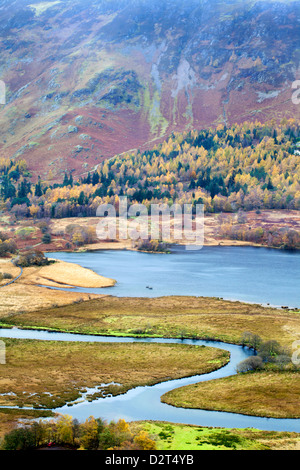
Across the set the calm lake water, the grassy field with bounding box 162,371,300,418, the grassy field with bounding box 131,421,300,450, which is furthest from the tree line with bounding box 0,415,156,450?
the calm lake water

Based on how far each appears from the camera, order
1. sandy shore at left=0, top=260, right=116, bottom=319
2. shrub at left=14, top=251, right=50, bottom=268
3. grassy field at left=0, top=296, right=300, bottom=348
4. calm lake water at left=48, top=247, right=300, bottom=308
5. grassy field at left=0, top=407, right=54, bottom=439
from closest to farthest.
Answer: grassy field at left=0, top=407, right=54, bottom=439
grassy field at left=0, top=296, right=300, bottom=348
sandy shore at left=0, top=260, right=116, bottom=319
calm lake water at left=48, top=247, right=300, bottom=308
shrub at left=14, top=251, right=50, bottom=268

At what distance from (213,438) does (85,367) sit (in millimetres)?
22817

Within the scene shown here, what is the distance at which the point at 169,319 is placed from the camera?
252 ft

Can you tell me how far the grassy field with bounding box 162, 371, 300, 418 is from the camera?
45375 millimetres

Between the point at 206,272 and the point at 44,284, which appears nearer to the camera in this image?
the point at 44,284

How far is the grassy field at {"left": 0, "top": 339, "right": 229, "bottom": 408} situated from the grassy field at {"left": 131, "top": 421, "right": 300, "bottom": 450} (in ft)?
34.2

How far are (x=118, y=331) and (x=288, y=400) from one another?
101 ft

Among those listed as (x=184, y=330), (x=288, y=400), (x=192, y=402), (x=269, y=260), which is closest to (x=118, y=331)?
(x=184, y=330)

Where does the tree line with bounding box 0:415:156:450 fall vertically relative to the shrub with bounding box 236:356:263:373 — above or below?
above

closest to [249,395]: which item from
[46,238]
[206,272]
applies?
[206,272]

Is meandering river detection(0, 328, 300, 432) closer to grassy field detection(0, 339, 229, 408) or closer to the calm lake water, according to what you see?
grassy field detection(0, 339, 229, 408)

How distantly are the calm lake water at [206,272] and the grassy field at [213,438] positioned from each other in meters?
47.0

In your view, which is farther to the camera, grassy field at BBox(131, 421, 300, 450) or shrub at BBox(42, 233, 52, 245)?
shrub at BBox(42, 233, 52, 245)

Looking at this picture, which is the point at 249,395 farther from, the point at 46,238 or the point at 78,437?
the point at 46,238
